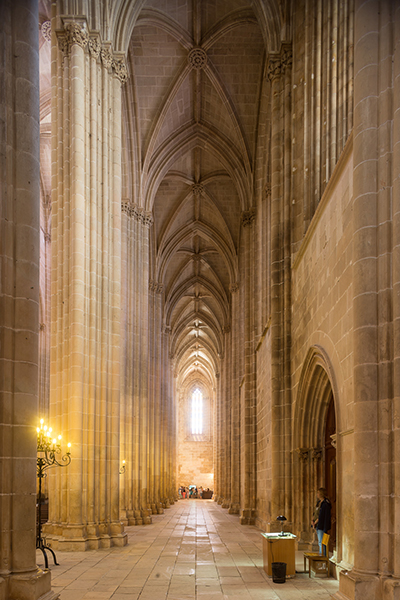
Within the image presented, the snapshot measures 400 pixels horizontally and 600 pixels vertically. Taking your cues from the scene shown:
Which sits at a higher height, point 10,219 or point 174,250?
point 174,250

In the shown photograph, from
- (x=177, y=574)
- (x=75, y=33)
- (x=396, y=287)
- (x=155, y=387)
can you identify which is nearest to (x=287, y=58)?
(x=75, y=33)

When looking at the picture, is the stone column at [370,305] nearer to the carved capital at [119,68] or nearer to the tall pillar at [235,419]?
the carved capital at [119,68]

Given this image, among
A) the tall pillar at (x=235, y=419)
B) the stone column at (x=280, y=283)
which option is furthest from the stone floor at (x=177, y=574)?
the tall pillar at (x=235, y=419)

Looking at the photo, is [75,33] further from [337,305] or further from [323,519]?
[323,519]

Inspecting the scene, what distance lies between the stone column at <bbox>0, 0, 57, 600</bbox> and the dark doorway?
6.70 m

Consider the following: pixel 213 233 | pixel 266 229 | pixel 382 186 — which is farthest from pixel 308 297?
pixel 213 233

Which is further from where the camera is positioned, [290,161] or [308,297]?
[290,161]

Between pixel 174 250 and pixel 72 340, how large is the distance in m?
19.3

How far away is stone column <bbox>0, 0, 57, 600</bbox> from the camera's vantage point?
20.1 feet

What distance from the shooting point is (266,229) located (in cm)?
2203

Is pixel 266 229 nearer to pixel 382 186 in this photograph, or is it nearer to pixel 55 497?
pixel 55 497

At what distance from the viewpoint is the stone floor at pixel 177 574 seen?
28.5 feet

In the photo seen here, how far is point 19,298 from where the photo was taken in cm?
645

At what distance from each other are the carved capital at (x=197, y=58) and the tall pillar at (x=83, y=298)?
7.17m
